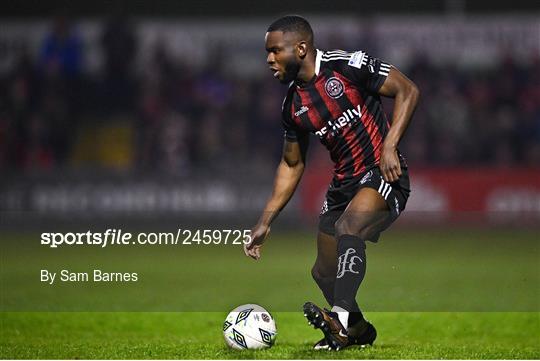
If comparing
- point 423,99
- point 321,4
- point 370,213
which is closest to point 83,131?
point 321,4

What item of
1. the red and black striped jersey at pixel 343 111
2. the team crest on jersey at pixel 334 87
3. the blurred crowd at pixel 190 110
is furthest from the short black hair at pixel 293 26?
the blurred crowd at pixel 190 110

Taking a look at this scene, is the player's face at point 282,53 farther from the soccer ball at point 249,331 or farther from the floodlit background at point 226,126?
the floodlit background at point 226,126

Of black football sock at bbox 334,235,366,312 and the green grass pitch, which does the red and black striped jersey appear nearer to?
black football sock at bbox 334,235,366,312

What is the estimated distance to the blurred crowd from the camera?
18109 millimetres

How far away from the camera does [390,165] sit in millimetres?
6492

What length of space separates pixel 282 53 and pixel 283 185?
3.26 ft

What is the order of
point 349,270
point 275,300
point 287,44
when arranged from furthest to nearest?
point 275,300 < point 287,44 < point 349,270

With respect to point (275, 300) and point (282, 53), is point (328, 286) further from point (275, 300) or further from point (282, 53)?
point (275, 300)

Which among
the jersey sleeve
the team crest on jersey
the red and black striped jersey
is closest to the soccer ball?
the red and black striped jersey

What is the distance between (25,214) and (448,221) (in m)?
6.54

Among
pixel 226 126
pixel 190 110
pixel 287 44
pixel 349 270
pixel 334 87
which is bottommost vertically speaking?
pixel 226 126

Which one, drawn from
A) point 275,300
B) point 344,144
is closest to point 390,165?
point 344,144

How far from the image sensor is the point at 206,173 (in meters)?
16.8

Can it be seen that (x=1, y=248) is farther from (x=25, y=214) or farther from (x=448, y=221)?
(x=448, y=221)
